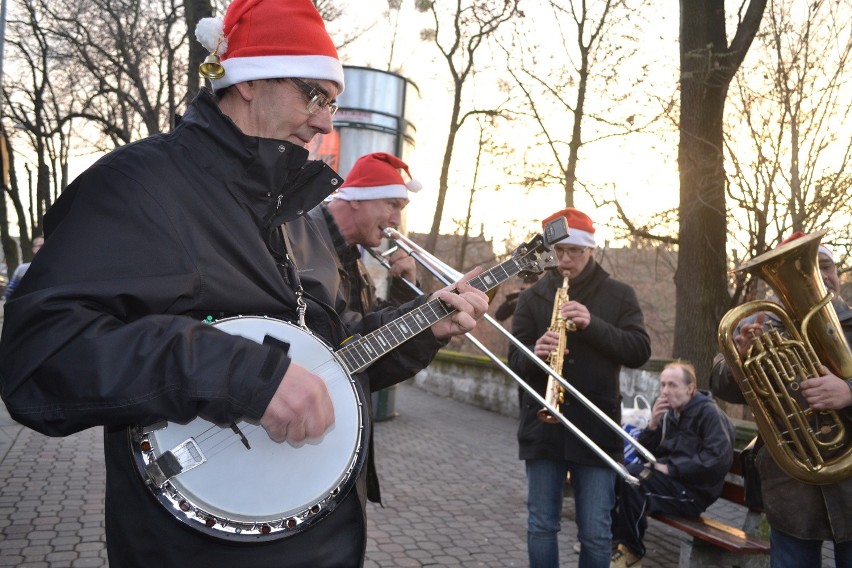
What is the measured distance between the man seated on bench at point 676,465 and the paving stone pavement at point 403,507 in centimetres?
49

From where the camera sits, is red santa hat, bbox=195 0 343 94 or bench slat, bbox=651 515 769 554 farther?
bench slat, bbox=651 515 769 554

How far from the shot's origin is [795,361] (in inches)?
145

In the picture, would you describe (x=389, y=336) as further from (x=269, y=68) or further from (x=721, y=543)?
(x=721, y=543)

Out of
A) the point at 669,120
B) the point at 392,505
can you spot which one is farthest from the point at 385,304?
the point at 669,120

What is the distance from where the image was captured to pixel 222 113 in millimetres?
2066

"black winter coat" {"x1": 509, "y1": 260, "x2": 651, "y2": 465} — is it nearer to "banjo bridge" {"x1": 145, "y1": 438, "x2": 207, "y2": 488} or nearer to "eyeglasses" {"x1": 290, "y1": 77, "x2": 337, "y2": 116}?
"eyeglasses" {"x1": 290, "y1": 77, "x2": 337, "y2": 116}

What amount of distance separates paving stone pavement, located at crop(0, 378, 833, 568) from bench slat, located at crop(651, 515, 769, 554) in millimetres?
753

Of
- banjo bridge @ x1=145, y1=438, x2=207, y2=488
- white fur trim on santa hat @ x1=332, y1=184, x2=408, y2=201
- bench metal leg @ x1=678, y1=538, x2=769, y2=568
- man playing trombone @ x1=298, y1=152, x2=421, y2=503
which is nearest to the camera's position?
banjo bridge @ x1=145, y1=438, x2=207, y2=488

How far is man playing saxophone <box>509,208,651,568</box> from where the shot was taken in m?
3.98

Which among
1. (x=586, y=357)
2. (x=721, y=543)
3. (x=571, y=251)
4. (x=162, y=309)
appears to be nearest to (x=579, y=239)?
(x=571, y=251)

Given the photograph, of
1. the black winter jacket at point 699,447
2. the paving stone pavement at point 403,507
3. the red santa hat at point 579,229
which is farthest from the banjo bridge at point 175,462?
the black winter jacket at point 699,447

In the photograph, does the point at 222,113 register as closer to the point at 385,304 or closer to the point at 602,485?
the point at 385,304

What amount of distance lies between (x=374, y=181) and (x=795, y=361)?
2446mm

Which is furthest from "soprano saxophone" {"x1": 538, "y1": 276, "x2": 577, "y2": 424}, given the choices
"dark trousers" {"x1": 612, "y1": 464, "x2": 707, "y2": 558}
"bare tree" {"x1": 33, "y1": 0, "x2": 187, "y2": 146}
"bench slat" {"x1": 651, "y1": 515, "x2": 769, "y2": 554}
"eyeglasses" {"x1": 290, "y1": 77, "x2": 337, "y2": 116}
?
"bare tree" {"x1": 33, "y1": 0, "x2": 187, "y2": 146}
